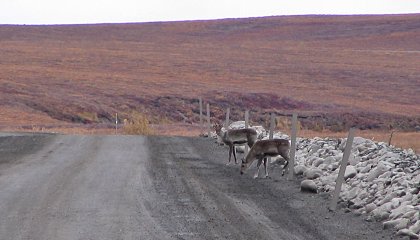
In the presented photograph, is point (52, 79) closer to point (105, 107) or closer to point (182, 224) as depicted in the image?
point (105, 107)

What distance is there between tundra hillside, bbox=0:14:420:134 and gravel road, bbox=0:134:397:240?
2171 centimetres

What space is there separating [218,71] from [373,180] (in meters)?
60.1

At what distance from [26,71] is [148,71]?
1051cm

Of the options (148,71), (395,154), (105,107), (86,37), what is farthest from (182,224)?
(86,37)

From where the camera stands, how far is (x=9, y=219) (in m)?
12.9

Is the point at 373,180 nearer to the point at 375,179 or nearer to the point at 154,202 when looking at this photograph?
the point at 375,179

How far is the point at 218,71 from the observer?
75.9 metres

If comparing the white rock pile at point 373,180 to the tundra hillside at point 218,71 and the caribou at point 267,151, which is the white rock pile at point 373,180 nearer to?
the caribou at point 267,151

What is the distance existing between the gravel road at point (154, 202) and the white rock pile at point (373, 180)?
0.31m

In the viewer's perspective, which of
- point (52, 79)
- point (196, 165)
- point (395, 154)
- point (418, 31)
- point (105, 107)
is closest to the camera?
point (395, 154)

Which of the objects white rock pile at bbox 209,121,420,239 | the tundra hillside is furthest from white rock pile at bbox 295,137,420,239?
the tundra hillside

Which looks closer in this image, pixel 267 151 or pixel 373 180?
pixel 373 180

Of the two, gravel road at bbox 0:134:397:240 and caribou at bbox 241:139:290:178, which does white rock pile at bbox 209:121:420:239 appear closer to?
gravel road at bbox 0:134:397:240

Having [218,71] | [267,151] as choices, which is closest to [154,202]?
[267,151]
